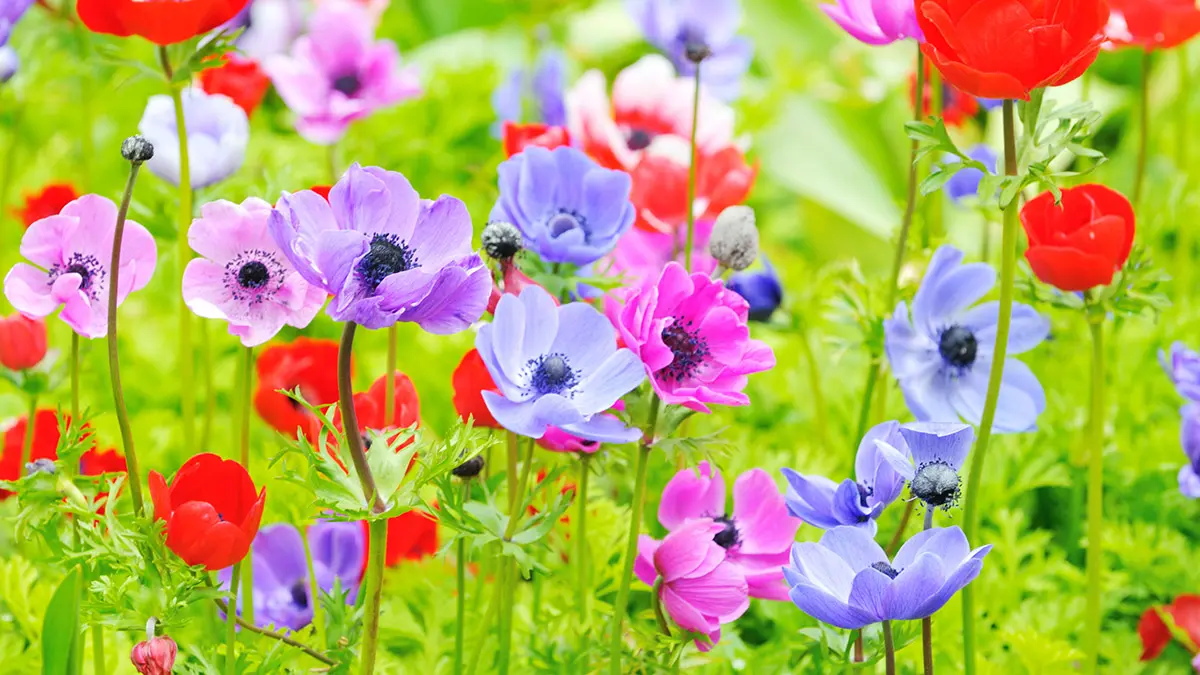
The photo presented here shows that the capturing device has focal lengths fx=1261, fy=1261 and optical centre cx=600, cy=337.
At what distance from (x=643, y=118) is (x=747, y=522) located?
1.84 feet

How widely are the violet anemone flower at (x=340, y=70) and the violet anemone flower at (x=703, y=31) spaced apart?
0.87 feet

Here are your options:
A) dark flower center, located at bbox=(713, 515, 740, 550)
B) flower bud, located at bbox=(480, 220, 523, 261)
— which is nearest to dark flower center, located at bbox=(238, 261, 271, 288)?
flower bud, located at bbox=(480, 220, 523, 261)

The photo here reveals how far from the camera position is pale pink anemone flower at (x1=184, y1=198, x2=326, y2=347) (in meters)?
0.68

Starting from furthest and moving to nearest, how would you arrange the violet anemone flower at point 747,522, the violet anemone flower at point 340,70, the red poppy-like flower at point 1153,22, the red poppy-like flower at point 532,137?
the violet anemone flower at point 340,70 < the red poppy-like flower at point 1153,22 < the red poppy-like flower at point 532,137 < the violet anemone flower at point 747,522

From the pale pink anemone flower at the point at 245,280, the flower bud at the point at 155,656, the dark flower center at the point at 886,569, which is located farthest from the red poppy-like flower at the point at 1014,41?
the flower bud at the point at 155,656

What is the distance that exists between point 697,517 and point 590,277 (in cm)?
17

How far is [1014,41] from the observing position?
0.61 metres

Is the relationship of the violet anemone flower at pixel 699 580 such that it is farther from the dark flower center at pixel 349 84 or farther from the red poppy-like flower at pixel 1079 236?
the dark flower center at pixel 349 84

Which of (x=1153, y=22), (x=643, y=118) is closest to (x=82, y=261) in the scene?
(x=643, y=118)

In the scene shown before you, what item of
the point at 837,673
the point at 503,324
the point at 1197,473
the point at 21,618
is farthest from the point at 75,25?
the point at 1197,473

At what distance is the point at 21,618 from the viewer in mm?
910

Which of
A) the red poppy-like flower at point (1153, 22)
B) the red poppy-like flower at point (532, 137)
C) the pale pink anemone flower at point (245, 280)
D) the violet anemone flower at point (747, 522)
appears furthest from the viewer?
the red poppy-like flower at point (1153, 22)

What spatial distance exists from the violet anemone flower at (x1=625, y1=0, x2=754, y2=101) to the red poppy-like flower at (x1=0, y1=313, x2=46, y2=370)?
2.22 ft

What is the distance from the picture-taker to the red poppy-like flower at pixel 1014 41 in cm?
62
